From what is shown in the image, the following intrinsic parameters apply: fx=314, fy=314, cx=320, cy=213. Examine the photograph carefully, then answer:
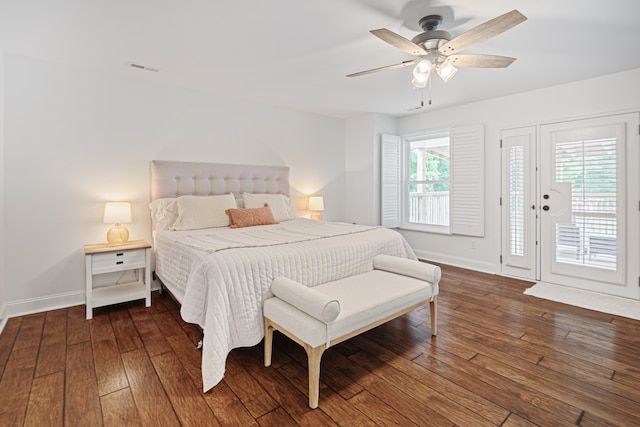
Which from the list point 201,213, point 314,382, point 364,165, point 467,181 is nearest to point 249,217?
point 201,213

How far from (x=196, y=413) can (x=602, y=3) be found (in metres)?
3.57

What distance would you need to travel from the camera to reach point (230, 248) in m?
2.31

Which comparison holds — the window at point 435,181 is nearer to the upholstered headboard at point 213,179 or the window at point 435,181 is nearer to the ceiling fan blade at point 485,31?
the upholstered headboard at point 213,179

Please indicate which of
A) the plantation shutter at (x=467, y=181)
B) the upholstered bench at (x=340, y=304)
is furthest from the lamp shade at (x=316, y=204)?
the upholstered bench at (x=340, y=304)

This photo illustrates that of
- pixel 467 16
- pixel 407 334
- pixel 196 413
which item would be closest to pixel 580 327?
pixel 407 334

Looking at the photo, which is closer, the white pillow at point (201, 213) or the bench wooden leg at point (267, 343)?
the bench wooden leg at point (267, 343)

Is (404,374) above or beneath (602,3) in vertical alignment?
beneath

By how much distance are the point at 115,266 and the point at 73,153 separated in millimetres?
1266

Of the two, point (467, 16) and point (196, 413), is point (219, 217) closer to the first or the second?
point (196, 413)

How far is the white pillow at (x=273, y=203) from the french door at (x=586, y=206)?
3.13m

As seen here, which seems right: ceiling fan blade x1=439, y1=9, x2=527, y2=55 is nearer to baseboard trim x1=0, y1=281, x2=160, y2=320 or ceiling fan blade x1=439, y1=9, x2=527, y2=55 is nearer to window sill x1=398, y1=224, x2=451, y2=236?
window sill x1=398, y1=224, x2=451, y2=236

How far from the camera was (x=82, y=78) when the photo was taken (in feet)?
10.7

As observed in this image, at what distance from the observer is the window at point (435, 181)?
15.3 feet

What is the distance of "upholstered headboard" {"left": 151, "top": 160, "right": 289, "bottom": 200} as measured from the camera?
3.73 meters
